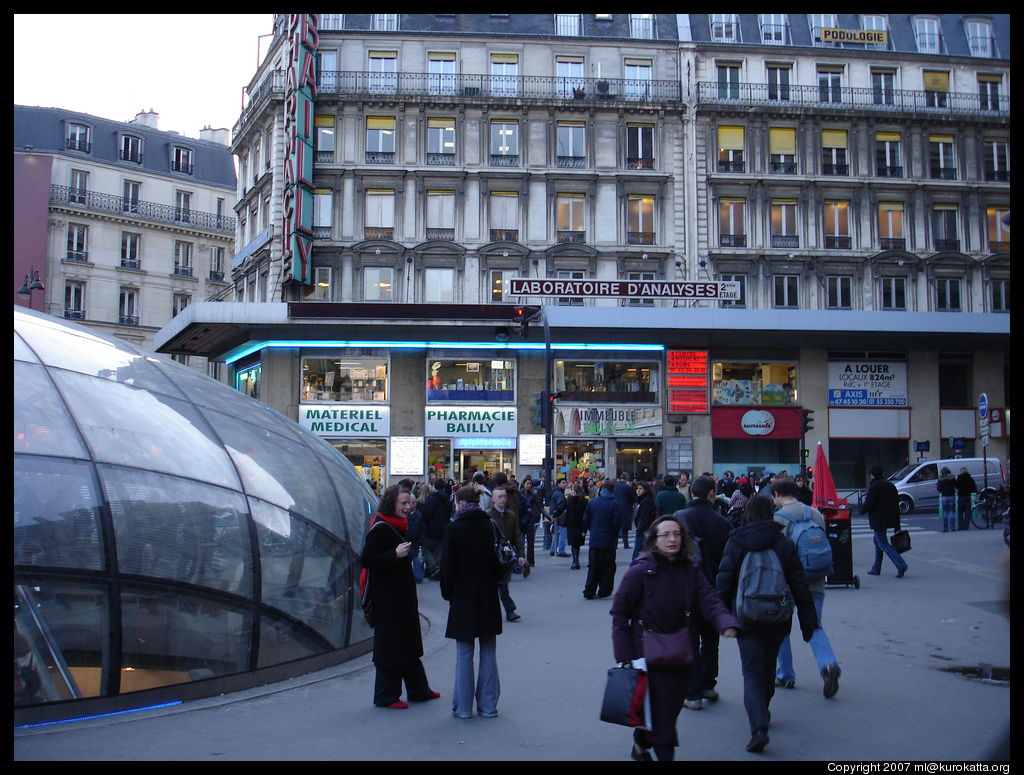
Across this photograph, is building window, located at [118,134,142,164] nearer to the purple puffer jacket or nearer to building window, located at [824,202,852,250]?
building window, located at [824,202,852,250]

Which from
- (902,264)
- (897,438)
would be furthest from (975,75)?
(897,438)

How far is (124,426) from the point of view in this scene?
740cm

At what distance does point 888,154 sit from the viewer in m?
36.5

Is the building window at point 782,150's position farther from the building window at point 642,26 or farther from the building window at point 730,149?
the building window at point 642,26

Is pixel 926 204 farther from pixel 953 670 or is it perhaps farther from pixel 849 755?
pixel 849 755

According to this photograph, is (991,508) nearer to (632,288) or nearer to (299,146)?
(632,288)

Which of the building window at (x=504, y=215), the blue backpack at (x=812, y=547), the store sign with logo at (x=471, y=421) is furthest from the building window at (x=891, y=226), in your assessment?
the blue backpack at (x=812, y=547)

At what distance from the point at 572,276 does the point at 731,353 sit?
6552 mm

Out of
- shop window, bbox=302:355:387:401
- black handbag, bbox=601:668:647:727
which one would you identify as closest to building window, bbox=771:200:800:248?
shop window, bbox=302:355:387:401

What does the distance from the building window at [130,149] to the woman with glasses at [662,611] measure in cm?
5150

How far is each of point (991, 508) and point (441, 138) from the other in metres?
22.9

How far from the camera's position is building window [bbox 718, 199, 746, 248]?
35.2m

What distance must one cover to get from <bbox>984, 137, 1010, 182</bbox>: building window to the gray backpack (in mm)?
36487

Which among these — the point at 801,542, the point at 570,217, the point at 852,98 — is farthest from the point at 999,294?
the point at 801,542
